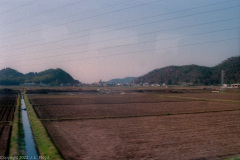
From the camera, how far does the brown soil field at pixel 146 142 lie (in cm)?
988

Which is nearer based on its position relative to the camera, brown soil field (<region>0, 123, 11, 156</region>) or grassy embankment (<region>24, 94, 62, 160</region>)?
grassy embankment (<region>24, 94, 62, 160</region>)

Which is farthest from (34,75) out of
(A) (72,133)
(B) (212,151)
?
(B) (212,151)

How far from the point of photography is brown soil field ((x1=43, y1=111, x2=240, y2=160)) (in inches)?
389

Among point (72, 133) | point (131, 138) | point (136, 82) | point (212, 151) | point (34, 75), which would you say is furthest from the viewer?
point (136, 82)

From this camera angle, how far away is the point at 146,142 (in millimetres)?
11992

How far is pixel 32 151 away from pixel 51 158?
208 centimetres

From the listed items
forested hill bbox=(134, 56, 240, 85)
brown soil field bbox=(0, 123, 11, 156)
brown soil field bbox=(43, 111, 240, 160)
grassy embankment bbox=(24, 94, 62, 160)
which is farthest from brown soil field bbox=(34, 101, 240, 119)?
forested hill bbox=(134, 56, 240, 85)

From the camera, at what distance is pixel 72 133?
14383 millimetres

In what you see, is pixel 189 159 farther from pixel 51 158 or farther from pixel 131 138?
pixel 51 158

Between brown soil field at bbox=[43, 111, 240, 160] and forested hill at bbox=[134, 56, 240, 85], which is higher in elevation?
forested hill at bbox=[134, 56, 240, 85]

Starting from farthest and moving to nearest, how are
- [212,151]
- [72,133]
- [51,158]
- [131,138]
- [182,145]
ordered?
[72,133] → [131,138] → [182,145] → [212,151] → [51,158]

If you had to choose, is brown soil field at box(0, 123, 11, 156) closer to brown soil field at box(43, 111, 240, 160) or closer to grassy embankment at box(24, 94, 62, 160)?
grassy embankment at box(24, 94, 62, 160)

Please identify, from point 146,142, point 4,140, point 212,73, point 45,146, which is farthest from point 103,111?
point 212,73

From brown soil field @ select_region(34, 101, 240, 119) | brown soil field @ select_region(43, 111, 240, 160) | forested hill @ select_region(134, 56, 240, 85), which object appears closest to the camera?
brown soil field @ select_region(43, 111, 240, 160)
